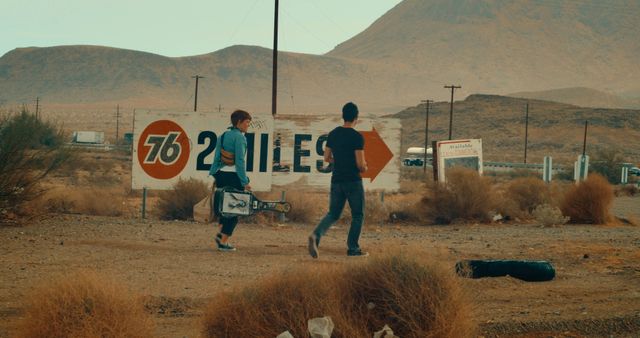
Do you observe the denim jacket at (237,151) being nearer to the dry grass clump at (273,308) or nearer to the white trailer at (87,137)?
the dry grass clump at (273,308)

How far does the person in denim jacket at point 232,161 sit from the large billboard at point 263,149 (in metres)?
6.06

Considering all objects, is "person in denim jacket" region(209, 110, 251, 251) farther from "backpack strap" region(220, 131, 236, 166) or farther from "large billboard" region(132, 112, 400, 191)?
"large billboard" region(132, 112, 400, 191)

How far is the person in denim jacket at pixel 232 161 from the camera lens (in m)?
13.2

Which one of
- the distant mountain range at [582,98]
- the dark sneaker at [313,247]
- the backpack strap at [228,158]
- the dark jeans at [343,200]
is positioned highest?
the distant mountain range at [582,98]

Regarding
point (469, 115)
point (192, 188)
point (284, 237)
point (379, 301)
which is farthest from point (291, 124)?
point (469, 115)

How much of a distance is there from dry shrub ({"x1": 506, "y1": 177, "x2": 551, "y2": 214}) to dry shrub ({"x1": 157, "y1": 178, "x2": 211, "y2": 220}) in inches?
316

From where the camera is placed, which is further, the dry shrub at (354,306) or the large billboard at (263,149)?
the large billboard at (263,149)

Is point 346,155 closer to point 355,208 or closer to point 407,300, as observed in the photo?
point 355,208

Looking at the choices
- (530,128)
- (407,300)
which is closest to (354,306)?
(407,300)

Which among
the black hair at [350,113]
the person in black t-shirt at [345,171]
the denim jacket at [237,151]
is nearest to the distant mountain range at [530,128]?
the denim jacket at [237,151]

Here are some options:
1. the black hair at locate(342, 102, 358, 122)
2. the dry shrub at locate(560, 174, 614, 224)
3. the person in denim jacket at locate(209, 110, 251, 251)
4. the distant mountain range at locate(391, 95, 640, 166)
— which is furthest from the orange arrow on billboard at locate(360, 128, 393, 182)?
the distant mountain range at locate(391, 95, 640, 166)

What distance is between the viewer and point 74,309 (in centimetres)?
641

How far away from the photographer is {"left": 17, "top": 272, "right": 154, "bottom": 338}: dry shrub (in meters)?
6.34

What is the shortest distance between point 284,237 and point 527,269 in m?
6.35
